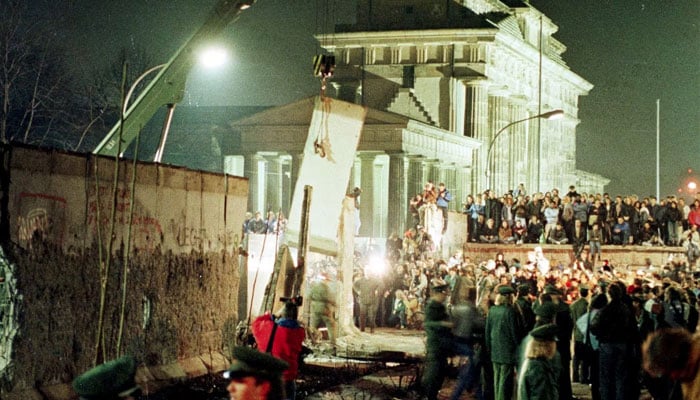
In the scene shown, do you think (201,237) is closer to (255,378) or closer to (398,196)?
(255,378)

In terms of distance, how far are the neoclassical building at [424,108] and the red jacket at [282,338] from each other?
43.9m

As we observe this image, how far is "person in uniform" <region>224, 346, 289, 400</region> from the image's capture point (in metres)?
6.05

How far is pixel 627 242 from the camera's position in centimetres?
3569

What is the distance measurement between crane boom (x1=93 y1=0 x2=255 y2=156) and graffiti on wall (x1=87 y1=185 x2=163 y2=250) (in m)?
2.38

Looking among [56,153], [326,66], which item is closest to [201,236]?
[56,153]

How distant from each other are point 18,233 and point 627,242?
27.2 metres

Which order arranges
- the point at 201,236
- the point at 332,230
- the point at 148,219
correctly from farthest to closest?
1. the point at 332,230
2. the point at 201,236
3. the point at 148,219

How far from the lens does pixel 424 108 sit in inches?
2800

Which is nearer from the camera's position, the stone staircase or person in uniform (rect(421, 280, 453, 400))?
person in uniform (rect(421, 280, 453, 400))

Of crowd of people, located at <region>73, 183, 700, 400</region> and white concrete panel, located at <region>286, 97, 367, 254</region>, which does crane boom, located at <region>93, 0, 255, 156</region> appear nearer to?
white concrete panel, located at <region>286, 97, 367, 254</region>

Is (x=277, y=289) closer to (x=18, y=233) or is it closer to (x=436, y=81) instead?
(x=18, y=233)

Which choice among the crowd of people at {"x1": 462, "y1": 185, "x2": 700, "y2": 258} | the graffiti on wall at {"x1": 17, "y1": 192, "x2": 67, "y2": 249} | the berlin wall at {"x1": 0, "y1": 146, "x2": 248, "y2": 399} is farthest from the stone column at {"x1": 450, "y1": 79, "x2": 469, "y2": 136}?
the graffiti on wall at {"x1": 17, "y1": 192, "x2": 67, "y2": 249}

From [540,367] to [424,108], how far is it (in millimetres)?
61270

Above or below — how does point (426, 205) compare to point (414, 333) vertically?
above
